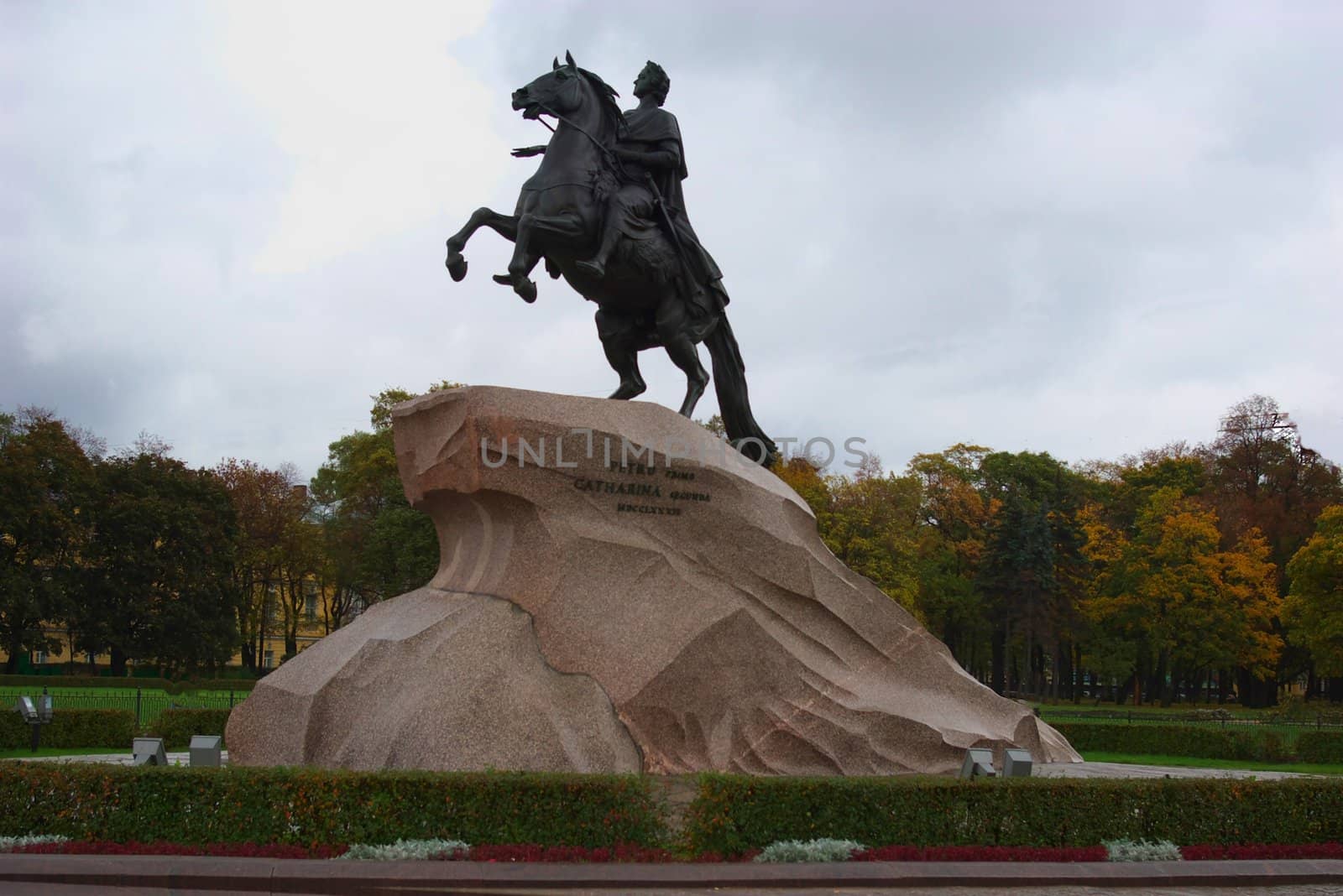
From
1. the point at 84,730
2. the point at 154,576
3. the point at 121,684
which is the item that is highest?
the point at 154,576

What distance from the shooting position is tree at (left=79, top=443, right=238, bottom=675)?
4000 cm

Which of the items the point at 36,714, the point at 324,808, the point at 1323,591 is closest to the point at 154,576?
the point at 36,714

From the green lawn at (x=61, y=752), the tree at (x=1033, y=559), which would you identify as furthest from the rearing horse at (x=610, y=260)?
the tree at (x=1033, y=559)

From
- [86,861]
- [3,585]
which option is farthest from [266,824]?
[3,585]

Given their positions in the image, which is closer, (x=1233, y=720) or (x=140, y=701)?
(x=140, y=701)

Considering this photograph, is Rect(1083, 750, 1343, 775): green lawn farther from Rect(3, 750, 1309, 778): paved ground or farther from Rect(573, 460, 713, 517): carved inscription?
Rect(573, 460, 713, 517): carved inscription

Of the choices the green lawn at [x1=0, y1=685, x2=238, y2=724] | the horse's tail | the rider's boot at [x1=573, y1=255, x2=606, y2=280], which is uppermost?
the rider's boot at [x1=573, y1=255, x2=606, y2=280]

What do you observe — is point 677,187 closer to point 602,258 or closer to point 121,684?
point 602,258

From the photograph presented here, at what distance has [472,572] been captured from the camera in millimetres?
11453

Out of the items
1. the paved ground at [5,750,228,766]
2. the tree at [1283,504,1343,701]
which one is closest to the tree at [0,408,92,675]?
the paved ground at [5,750,228,766]

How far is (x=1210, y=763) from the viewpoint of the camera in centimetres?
1928

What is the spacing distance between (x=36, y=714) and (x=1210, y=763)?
18624mm

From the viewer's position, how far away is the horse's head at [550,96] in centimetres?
1220

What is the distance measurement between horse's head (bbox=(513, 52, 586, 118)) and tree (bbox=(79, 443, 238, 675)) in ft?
110
